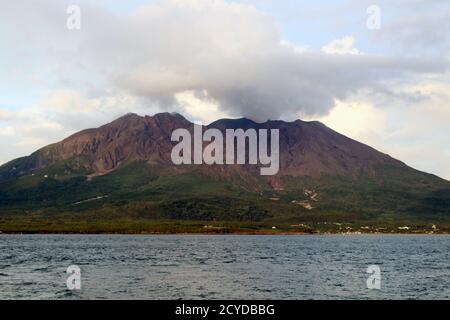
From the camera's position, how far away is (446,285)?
83188 millimetres

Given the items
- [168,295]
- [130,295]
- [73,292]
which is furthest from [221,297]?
[73,292]

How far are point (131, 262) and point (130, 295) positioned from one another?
50.7 metres

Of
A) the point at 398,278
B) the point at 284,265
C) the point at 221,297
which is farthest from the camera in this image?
the point at 284,265

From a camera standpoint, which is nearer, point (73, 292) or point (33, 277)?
point (73, 292)

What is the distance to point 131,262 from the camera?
387 ft

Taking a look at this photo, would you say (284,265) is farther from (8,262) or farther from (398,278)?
(8,262)
